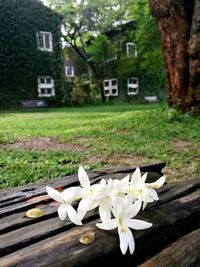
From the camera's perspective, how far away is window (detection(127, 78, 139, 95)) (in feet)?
78.8

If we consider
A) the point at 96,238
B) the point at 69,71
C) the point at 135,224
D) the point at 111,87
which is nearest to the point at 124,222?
the point at 135,224

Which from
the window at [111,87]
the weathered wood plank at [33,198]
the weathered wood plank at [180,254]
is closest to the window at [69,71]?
the window at [111,87]

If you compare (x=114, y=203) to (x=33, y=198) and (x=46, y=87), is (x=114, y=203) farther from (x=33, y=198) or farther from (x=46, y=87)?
(x=46, y=87)

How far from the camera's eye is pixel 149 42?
1520 centimetres

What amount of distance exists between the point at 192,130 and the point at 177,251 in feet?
15.0

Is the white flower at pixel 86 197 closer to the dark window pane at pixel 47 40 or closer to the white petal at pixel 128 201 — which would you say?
the white petal at pixel 128 201

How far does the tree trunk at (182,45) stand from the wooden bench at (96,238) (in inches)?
223

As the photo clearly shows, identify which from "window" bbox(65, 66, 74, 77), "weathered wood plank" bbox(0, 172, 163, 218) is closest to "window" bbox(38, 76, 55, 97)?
"window" bbox(65, 66, 74, 77)

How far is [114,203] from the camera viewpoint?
1044mm

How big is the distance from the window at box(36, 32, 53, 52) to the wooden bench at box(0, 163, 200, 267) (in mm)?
17911

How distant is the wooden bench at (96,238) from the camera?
3.51ft

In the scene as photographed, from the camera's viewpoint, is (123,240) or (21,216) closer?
(123,240)

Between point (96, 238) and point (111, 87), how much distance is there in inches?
918

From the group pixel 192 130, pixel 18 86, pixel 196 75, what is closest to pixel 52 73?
pixel 18 86
